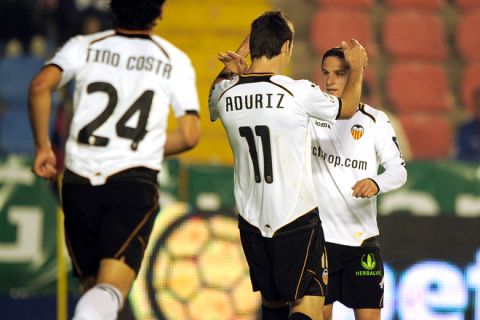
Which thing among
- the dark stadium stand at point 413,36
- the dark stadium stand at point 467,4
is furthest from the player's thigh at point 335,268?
the dark stadium stand at point 467,4

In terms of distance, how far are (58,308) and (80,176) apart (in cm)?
389

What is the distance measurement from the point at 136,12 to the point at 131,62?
10.8 inches

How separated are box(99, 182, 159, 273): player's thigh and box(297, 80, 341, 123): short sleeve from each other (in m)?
0.96

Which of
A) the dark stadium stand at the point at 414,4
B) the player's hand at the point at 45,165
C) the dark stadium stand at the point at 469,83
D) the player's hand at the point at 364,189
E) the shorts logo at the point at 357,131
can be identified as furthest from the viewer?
the dark stadium stand at the point at 414,4

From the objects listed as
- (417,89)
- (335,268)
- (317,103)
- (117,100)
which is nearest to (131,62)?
(117,100)

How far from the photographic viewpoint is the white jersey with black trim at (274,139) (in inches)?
239

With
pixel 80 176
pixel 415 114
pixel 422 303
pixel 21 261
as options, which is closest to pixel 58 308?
pixel 21 261

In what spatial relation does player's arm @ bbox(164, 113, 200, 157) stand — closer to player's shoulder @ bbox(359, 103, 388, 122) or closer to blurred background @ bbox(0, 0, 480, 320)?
player's shoulder @ bbox(359, 103, 388, 122)

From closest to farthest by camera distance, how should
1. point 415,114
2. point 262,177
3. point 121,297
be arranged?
1. point 121,297
2. point 262,177
3. point 415,114

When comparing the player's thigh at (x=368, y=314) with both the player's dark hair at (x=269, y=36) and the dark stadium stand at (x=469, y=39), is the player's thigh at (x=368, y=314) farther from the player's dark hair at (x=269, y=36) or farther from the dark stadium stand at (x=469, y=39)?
the dark stadium stand at (x=469, y=39)

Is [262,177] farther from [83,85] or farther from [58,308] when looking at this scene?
[58,308]

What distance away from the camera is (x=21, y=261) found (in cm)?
972

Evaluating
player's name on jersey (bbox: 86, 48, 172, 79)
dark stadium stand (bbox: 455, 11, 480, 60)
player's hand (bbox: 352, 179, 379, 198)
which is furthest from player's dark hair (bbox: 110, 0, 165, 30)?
dark stadium stand (bbox: 455, 11, 480, 60)

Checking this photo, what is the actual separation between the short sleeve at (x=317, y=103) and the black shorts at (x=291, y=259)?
21.1 inches
